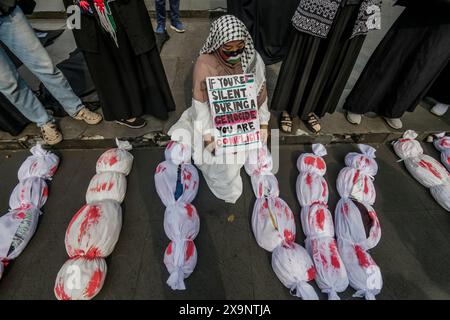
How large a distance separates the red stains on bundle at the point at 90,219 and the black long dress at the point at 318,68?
195 cm

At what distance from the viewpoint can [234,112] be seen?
202cm

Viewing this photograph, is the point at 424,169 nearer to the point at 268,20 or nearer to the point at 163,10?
the point at 268,20

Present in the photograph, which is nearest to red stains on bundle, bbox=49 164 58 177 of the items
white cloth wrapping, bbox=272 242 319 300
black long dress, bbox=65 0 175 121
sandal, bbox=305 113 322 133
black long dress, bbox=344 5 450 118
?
black long dress, bbox=65 0 175 121

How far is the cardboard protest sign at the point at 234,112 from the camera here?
1922mm

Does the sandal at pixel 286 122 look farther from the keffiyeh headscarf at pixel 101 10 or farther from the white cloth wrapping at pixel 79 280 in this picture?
the white cloth wrapping at pixel 79 280

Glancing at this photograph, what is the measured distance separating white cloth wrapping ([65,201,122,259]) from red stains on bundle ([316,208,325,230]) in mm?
1648

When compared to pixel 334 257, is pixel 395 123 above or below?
above

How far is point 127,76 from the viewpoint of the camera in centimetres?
219

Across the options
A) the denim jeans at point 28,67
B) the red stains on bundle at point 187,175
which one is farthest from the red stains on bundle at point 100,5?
the red stains on bundle at point 187,175

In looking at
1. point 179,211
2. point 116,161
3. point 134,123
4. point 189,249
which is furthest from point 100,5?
point 189,249

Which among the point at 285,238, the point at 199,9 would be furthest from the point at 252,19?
→ the point at 285,238

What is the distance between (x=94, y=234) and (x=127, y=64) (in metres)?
1.49

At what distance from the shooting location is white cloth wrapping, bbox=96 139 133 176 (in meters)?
2.20

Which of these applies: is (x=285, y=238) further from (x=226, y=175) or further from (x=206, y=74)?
(x=206, y=74)
